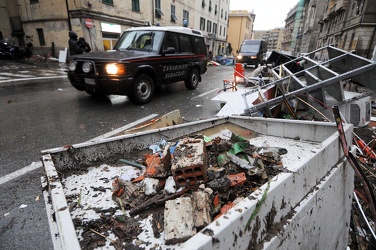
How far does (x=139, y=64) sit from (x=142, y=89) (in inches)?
28.7

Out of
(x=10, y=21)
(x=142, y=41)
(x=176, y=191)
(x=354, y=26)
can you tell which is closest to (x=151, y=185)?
(x=176, y=191)

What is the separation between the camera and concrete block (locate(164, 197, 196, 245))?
1.06m

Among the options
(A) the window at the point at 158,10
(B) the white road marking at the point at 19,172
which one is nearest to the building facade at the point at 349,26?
(A) the window at the point at 158,10

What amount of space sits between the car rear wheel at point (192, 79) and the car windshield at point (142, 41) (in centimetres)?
213

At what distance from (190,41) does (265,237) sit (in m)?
7.69

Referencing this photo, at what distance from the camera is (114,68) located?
523 cm

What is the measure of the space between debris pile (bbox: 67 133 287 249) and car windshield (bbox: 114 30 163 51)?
5127mm

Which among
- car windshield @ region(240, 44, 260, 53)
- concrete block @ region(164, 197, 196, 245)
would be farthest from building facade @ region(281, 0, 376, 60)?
concrete block @ region(164, 197, 196, 245)

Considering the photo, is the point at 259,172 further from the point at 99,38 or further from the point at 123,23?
the point at 123,23

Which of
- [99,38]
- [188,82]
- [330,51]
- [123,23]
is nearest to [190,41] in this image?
[188,82]

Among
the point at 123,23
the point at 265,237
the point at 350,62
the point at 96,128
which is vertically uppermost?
the point at 123,23

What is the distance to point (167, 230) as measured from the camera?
109cm

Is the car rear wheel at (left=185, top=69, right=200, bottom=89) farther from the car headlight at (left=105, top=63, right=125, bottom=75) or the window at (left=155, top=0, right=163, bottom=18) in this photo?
the window at (left=155, top=0, right=163, bottom=18)

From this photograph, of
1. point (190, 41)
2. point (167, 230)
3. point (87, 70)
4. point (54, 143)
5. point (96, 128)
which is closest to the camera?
point (167, 230)
